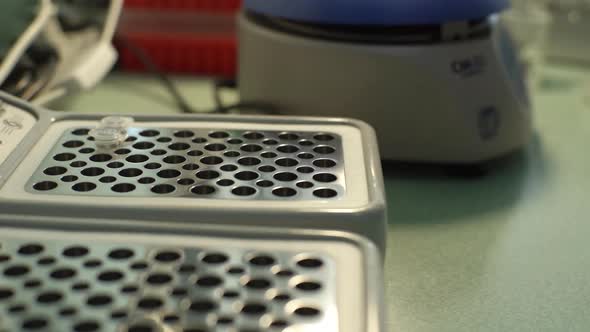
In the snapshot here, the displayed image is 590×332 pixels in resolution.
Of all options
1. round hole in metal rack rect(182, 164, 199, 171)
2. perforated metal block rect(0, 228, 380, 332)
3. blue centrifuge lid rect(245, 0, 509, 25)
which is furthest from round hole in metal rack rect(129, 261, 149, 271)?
blue centrifuge lid rect(245, 0, 509, 25)

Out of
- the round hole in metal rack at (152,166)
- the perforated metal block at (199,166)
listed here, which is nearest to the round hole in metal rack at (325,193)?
the perforated metal block at (199,166)

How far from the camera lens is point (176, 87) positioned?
0.88 metres

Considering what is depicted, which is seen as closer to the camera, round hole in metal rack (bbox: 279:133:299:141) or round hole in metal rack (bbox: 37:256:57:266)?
round hole in metal rack (bbox: 37:256:57:266)

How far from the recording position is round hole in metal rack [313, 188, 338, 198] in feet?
1.21

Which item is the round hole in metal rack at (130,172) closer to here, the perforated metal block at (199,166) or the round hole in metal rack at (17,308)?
the perforated metal block at (199,166)

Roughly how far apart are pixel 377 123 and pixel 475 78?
98mm

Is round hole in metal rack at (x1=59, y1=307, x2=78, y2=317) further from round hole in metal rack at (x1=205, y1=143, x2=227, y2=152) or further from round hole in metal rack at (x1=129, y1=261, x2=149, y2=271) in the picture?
round hole in metal rack at (x1=205, y1=143, x2=227, y2=152)

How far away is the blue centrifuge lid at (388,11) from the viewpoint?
0.56 meters

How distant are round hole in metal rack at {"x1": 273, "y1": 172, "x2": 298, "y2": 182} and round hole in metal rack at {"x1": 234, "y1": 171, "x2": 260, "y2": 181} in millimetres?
12

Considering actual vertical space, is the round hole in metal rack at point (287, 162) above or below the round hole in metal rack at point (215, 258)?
above

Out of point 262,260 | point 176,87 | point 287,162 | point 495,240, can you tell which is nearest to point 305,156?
point 287,162

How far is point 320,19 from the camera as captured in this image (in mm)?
581

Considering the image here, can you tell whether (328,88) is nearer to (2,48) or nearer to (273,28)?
(273,28)

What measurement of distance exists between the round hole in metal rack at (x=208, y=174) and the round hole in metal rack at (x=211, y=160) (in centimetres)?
1
